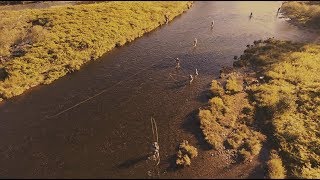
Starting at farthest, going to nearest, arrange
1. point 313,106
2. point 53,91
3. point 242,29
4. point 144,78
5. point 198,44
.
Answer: point 242,29
point 198,44
point 144,78
point 53,91
point 313,106

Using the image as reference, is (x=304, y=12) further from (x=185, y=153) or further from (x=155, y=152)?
(x=155, y=152)

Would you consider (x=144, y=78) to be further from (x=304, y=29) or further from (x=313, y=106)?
(x=304, y=29)

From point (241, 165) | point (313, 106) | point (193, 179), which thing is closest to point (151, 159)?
point (193, 179)

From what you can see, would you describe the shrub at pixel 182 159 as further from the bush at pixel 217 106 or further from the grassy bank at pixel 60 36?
the grassy bank at pixel 60 36

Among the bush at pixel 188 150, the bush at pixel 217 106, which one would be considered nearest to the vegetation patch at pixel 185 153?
the bush at pixel 188 150

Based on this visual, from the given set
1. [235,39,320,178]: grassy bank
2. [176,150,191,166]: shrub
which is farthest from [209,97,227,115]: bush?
[176,150,191,166]: shrub

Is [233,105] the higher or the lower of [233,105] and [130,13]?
the lower
